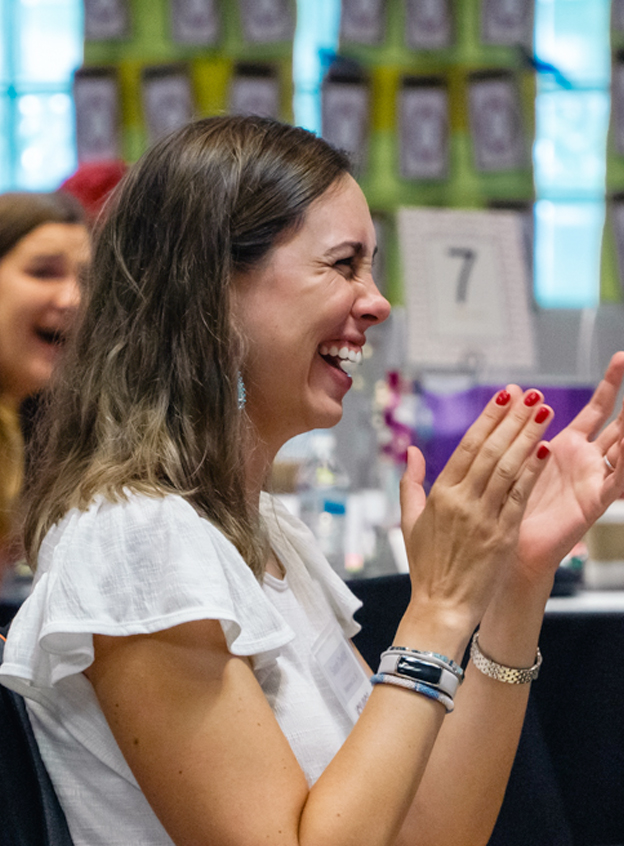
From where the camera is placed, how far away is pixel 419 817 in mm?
1089

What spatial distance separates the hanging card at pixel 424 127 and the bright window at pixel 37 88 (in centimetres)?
169

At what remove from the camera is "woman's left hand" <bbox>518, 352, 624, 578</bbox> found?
113cm

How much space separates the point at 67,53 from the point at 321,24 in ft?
4.37

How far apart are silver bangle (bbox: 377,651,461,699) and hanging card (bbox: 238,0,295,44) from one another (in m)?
4.27

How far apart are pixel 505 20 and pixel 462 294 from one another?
2.81 m

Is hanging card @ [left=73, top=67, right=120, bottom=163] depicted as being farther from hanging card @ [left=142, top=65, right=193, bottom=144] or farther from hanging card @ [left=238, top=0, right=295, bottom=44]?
hanging card @ [left=238, top=0, right=295, bottom=44]

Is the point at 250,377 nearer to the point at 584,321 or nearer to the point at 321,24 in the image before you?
the point at 584,321

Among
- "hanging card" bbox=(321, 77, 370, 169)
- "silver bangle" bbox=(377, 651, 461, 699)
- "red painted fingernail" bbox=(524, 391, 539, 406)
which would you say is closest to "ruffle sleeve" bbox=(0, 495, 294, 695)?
"silver bangle" bbox=(377, 651, 461, 699)

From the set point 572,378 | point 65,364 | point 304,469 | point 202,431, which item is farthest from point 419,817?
point 572,378

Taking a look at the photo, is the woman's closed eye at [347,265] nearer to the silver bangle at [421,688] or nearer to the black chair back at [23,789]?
the silver bangle at [421,688]

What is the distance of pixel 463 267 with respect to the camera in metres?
2.32

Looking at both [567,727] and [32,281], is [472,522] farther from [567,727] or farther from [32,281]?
[32,281]

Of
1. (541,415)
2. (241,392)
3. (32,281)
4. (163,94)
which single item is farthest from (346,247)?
(163,94)

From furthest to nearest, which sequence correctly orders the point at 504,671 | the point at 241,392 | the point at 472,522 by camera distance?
the point at 504,671 < the point at 241,392 < the point at 472,522
